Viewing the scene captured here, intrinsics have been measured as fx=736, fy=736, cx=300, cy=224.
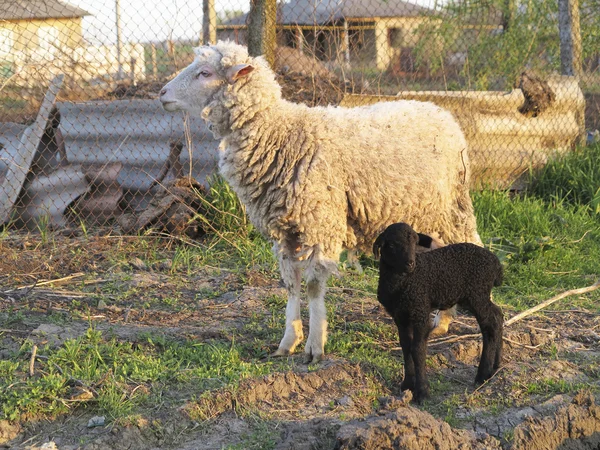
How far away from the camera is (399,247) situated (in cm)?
359

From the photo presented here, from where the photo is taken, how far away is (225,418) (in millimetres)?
3426

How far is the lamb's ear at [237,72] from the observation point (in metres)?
4.19

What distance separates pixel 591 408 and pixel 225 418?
5.70 ft

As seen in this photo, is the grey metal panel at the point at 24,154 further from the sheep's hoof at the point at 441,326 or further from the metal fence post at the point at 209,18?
the sheep's hoof at the point at 441,326

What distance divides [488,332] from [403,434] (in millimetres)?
1179

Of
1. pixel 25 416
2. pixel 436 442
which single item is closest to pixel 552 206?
pixel 436 442

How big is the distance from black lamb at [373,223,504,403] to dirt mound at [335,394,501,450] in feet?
1.97

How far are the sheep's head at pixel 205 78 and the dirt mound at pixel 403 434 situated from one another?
2134 millimetres

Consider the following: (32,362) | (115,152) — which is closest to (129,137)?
(115,152)

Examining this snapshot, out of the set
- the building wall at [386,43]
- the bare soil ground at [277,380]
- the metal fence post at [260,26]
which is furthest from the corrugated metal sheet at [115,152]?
the building wall at [386,43]

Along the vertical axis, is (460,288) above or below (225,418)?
above

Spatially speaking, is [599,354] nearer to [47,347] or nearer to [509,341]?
[509,341]

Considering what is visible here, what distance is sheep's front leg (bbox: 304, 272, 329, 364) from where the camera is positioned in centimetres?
420

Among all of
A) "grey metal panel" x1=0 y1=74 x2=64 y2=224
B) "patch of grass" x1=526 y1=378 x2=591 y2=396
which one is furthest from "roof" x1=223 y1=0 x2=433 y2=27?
"patch of grass" x1=526 y1=378 x2=591 y2=396
